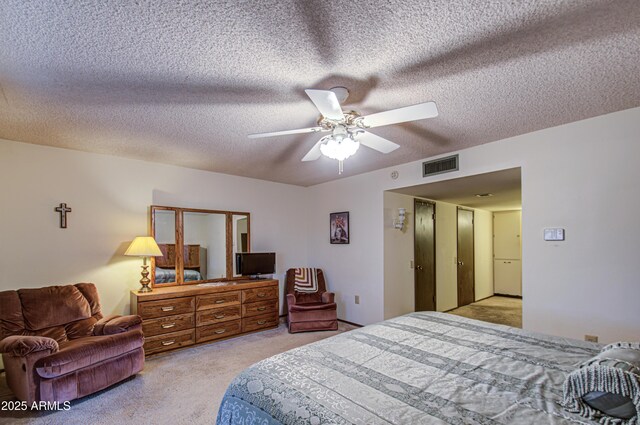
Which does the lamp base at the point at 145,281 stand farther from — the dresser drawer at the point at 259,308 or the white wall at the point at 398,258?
the white wall at the point at 398,258

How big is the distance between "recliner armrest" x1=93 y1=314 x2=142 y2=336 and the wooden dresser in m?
0.43

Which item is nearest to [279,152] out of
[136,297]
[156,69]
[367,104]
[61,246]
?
[367,104]

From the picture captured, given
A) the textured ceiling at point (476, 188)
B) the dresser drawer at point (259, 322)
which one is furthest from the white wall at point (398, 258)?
the dresser drawer at point (259, 322)

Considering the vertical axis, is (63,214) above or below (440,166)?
below

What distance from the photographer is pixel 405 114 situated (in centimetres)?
191

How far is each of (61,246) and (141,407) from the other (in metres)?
2.08

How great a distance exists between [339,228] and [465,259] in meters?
3.02

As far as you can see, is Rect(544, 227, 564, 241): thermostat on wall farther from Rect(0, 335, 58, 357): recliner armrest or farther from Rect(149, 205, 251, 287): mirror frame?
Rect(0, 335, 58, 357): recliner armrest

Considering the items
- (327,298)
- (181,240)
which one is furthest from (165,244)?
(327,298)

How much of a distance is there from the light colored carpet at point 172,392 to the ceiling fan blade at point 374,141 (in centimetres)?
241

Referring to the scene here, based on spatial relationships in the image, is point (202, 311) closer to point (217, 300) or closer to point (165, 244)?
point (217, 300)

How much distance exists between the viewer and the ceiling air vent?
3.60 m

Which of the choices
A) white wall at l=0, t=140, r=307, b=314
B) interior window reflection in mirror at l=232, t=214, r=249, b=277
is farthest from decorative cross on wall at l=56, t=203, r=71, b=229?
interior window reflection in mirror at l=232, t=214, r=249, b=277

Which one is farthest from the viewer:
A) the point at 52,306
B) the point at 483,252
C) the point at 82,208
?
the point at 483,252
